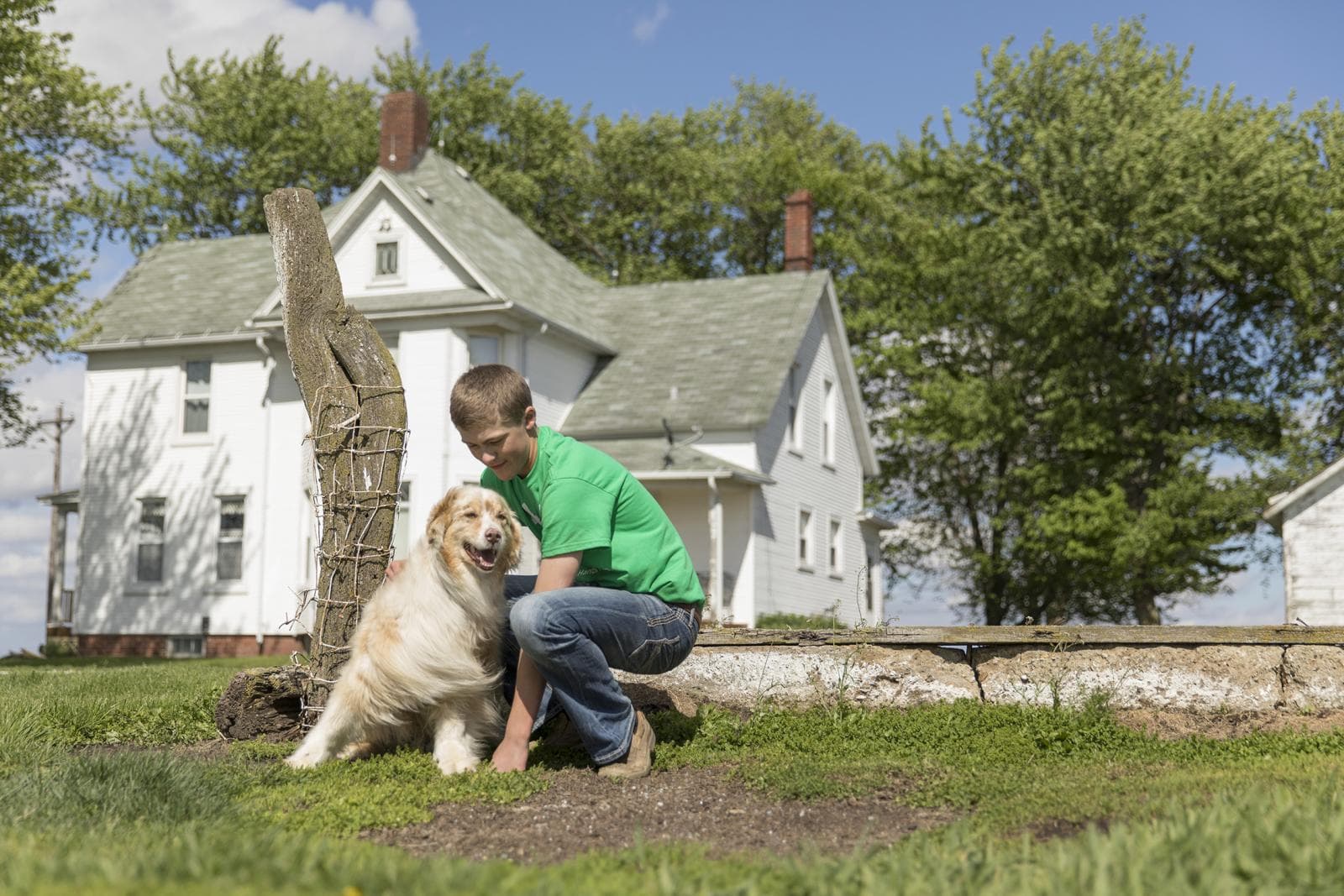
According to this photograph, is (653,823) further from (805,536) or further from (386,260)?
(805,536)

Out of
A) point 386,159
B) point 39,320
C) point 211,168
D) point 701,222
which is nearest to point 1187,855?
point 39,320

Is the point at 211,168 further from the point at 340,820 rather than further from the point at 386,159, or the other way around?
the point at 340,820

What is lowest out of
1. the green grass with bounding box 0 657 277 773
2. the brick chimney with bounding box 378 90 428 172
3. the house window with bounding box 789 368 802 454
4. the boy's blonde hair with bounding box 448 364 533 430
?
the green grass with bounding box 0 657 277 773

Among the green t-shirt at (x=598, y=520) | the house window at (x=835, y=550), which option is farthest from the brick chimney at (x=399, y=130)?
the green t-shirt at (x=598, y=520)

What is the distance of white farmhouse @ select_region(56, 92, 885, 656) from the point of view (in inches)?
981

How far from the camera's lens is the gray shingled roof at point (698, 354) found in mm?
25500

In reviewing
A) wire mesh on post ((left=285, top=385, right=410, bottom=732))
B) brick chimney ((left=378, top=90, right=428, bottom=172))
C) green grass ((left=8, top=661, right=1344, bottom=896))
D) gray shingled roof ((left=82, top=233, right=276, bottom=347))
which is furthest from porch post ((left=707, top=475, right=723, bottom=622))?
wire mesh on post ((left=285, top=385, right=410, bottom=732))

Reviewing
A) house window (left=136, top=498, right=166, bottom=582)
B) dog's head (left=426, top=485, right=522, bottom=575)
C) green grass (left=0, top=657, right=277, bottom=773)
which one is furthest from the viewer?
house window (left=136, top=498, right=166, bottom=582)

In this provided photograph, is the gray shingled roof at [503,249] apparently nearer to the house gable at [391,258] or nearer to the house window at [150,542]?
the house gable at [391,258]

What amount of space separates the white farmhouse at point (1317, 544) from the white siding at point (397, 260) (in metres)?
15.1

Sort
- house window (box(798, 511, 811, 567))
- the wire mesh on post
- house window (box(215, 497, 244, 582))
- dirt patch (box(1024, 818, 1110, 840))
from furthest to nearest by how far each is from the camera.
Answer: house window (box(798, 511, 811, 567)) < house window (box(215, 497, 244, 582)) < the wire mesh on post < dirt patch (box(1024, 818, 1110, 840))

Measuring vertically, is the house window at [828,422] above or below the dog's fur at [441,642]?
above

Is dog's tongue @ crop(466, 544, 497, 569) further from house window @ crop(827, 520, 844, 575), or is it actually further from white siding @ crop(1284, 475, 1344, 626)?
house window @ crop(827, 520, 844, 575)

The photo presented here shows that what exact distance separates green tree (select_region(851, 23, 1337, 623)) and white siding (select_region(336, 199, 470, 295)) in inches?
506
